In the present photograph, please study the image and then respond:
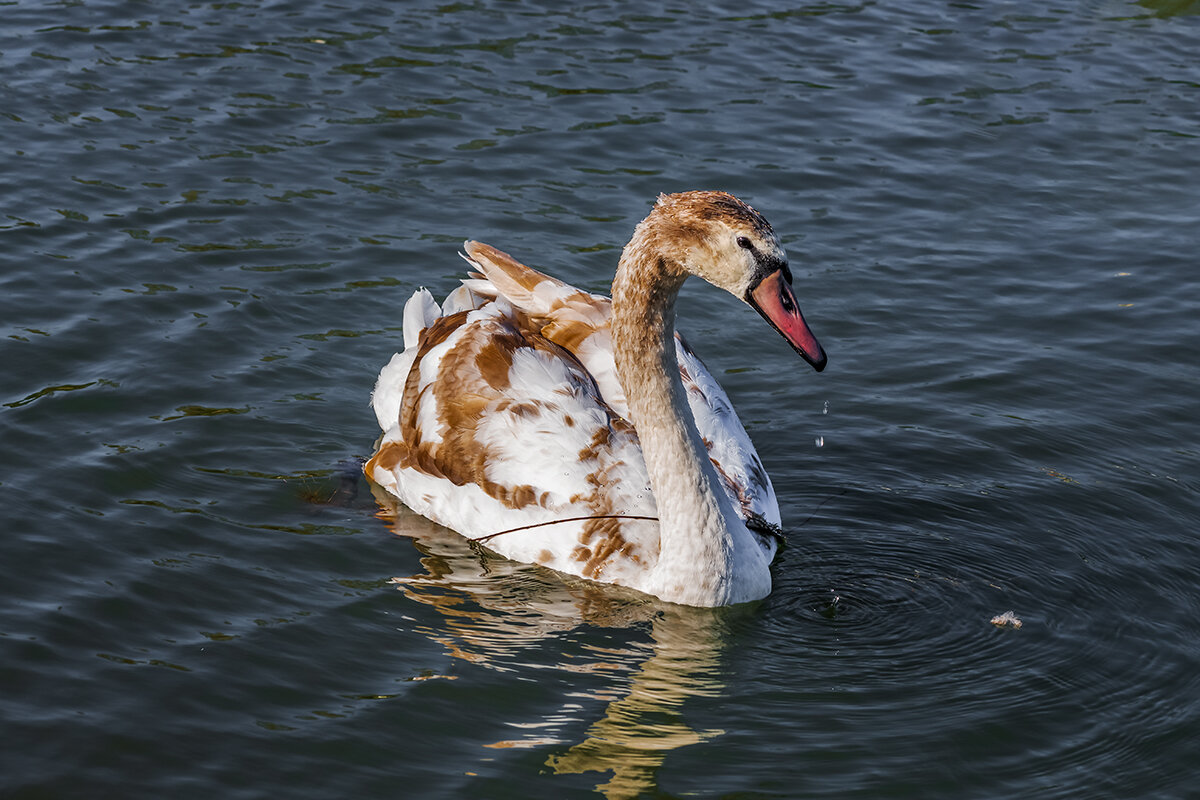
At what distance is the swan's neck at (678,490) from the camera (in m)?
7.29

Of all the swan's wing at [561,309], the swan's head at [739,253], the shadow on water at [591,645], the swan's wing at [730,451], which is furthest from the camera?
the swan's wing at [561,309]

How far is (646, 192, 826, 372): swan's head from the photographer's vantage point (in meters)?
6.58

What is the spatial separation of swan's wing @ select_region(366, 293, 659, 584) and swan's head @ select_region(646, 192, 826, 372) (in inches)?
55.4

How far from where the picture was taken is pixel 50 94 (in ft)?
40.6

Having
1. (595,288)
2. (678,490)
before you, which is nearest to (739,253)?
(678,490)

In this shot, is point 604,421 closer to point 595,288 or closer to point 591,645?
point 591,645

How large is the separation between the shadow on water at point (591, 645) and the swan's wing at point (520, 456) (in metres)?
0.15

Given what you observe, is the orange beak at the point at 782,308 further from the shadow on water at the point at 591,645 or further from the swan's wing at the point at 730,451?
the shadow on water at the point at 591,645

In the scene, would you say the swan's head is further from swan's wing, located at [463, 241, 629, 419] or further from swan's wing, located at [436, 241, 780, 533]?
swan's wing, located at [463, 241, 629, 419]

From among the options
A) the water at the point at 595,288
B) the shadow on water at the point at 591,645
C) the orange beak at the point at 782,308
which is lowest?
the shadow on water at the point at 591,645

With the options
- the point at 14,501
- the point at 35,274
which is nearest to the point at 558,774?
the point at 14,501

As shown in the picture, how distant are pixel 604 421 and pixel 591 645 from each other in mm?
1403

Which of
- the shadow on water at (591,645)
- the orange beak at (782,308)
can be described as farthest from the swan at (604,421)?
the shadow on water at (591,645)

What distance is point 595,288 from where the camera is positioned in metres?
10.6
